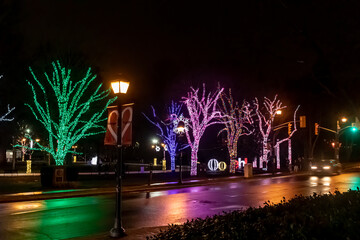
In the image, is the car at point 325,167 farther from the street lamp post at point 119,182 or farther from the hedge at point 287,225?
the street lamp post at point 119,182

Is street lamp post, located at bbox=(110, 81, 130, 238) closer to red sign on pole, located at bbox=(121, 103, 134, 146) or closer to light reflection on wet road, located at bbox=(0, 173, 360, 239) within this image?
red sign on pole, located at bbox=(121, 103, 134, 146)

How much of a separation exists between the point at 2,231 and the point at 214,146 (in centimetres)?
4436

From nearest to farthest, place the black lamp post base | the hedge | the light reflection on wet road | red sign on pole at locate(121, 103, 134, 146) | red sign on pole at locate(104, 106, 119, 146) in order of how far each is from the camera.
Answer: the hedge, the black lamp post base, red sign on pole at locate(121, 103, 134, 146), red sign on pole at locate(104, 106, 119, 146), the light reflection on wet road

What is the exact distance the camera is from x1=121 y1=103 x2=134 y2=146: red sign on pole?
984 cm

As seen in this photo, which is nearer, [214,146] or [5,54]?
[5,54]

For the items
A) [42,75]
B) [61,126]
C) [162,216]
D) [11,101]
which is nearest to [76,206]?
[162,216]

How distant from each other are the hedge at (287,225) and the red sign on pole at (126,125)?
334cm

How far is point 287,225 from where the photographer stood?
→ 5977mm

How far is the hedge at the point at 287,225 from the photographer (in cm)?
533

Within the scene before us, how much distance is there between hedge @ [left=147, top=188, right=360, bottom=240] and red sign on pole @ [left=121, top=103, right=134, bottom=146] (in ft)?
10.9

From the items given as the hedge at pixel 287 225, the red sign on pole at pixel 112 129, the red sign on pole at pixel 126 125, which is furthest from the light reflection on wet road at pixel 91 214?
the hedge at pixel 287 225

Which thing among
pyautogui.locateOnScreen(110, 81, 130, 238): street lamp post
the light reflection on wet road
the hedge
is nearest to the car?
the light reflection on wet road

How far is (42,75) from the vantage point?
1224 inches

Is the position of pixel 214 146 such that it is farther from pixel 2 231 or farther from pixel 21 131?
pixel 2 231
